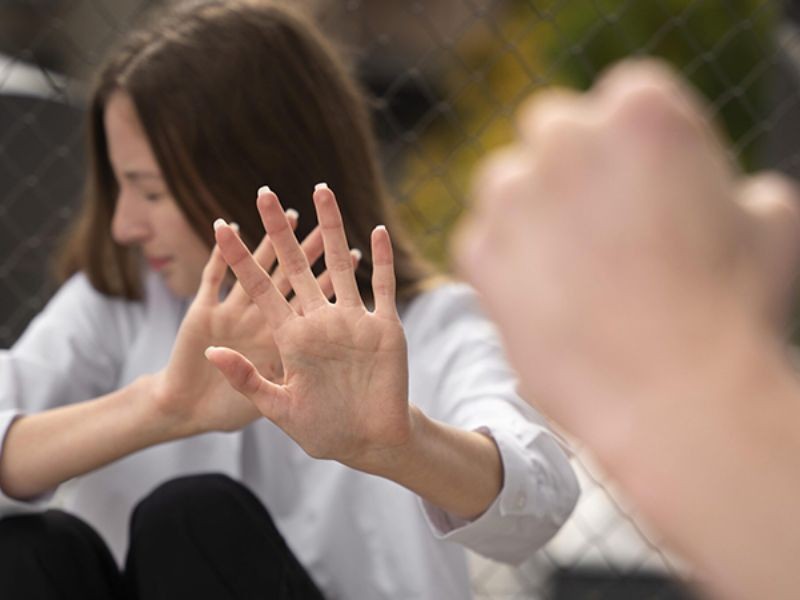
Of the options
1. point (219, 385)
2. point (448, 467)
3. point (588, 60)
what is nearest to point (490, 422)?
point (448, 467)

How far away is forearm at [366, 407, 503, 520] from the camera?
859 millimetres

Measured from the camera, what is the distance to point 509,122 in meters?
2.35

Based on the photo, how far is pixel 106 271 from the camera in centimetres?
130

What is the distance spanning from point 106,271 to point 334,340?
1.83ft

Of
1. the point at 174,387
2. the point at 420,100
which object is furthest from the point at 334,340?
the point at 420,100

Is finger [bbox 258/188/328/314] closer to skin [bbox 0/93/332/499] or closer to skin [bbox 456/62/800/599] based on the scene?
skin [bbox 0/93/332/499]

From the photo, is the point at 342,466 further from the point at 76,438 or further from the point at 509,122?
the point at 509,122

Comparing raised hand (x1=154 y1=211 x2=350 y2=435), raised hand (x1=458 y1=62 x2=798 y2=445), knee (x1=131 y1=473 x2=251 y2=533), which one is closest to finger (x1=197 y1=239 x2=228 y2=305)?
raised hand (x1=154 y1=211 x2=350 y2=435)

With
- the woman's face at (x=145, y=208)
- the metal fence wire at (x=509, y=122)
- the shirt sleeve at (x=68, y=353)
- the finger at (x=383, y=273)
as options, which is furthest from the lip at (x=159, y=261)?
the finger at (x=383, y=273)

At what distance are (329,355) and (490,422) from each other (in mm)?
241

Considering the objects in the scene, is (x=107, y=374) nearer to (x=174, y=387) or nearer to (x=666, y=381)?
(x=174, y=387)

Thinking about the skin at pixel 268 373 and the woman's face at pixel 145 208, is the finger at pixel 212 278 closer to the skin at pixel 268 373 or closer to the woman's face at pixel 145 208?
the skin at pixel 268 373

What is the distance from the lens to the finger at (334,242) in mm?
793

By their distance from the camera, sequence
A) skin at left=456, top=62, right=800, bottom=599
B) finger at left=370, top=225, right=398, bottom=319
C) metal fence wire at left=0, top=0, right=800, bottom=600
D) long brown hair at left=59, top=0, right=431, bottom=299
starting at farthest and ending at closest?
metal fence wire at left=0, top=0, right=800, bottom=600 → long brown hair at left=59, top=0, right=431, bottom=299 → finger at left=370, top=225, right=398, bottom=319 → skin at left=456, top=62, right=800, bottom=599
